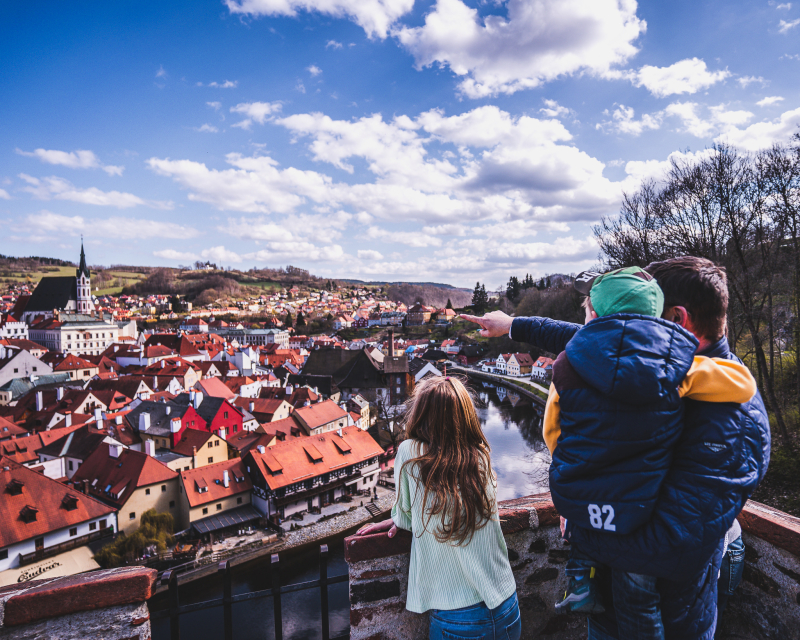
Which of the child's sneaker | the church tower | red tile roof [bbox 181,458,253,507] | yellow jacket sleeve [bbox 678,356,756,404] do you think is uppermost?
the church tower

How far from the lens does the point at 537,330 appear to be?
197cm

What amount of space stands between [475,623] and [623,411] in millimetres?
919

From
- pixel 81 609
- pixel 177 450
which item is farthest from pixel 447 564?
pixel 177 450

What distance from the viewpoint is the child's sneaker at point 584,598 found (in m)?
1.40

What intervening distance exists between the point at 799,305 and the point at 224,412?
74.3ft

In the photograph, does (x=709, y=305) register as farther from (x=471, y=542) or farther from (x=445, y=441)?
(x=471, y=542)

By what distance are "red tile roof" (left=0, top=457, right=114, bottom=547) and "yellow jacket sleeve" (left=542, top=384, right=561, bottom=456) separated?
1584 centimetres

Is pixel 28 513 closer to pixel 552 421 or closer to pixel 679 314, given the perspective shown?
pixel 552 421

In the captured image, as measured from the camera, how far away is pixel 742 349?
547 inches

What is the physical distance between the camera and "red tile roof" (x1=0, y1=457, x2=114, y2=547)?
1202 cm

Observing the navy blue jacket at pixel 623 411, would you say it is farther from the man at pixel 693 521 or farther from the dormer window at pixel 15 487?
the dormer window at pixel 15 487

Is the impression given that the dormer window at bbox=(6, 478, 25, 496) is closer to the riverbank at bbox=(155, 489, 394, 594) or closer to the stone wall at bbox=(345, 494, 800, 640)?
the riverbank at bbox=(155, 489, 394, 594)

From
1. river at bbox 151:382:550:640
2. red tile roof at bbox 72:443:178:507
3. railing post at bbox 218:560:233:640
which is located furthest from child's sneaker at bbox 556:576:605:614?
red tile roof at bbox 72:443:178:507

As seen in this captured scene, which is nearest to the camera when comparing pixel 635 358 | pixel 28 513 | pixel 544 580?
pixel 635 358
